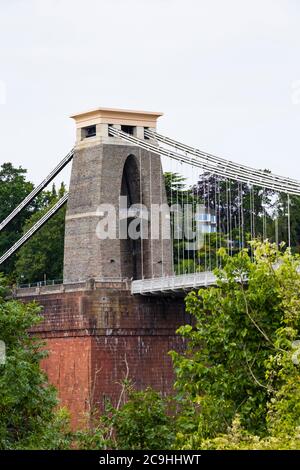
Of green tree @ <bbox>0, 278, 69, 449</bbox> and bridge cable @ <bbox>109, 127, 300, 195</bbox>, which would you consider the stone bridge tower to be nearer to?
bridge cable @ <bbox>109, 127, 300, 195</bbox>

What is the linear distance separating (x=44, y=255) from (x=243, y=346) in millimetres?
36711

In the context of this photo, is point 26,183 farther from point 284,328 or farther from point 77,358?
point 284,328

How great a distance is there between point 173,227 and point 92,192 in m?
7.36

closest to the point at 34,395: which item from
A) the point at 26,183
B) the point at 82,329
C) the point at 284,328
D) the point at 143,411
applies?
the point at 143,411

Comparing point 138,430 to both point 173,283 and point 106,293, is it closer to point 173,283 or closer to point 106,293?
point 173,283

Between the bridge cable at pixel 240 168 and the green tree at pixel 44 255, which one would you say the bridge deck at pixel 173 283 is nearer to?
the bridge cable at pixel 240 168

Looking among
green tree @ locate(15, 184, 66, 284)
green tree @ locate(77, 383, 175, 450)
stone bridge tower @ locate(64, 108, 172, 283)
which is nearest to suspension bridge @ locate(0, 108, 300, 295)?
stone bridge tower @ locate(64, 108, 172, 283)

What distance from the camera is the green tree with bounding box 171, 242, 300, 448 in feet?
87.5

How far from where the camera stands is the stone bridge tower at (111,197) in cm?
5050

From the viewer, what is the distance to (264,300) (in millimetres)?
27766

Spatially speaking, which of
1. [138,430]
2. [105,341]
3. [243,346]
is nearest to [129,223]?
[105,341]

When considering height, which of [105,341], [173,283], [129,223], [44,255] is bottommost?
[105,341]

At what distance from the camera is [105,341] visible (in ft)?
160

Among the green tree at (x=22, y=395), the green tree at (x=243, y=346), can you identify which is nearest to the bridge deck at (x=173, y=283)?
the green tree at (x=22, y=395)
